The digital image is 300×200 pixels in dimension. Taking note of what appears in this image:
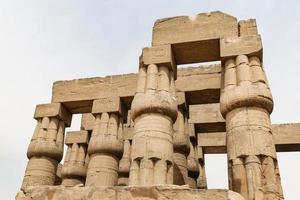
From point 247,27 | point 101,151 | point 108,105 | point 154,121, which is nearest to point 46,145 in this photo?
point 101,151

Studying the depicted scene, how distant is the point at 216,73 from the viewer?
12.1m

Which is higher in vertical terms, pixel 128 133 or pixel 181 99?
pixel 128 133

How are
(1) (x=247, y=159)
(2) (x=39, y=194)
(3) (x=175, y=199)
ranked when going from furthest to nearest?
1. (1) (x=247, y=159)
2. (2) (x=39, y=194)
3. (3) (x=175, y=199)

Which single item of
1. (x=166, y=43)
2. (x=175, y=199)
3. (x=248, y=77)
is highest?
(x=166, y=43)

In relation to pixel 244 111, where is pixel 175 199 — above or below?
below

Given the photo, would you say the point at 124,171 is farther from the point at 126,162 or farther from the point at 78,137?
the point at 78,137

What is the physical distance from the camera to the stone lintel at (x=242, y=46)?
8.18m

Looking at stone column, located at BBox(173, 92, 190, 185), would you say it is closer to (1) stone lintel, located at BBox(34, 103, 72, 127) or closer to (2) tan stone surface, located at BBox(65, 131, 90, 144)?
(1) stone lintel, located at BBox(34, 103, 72, 127)

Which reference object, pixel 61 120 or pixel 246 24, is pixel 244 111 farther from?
pixel 61 120

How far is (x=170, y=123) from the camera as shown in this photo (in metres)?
8.05

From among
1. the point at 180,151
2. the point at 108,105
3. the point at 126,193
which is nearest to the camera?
the point at 126,193

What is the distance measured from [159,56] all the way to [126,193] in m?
5.72

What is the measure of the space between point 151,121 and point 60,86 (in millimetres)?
6328

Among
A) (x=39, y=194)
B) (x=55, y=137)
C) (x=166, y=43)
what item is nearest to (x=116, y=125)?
(x=55, y=137)
